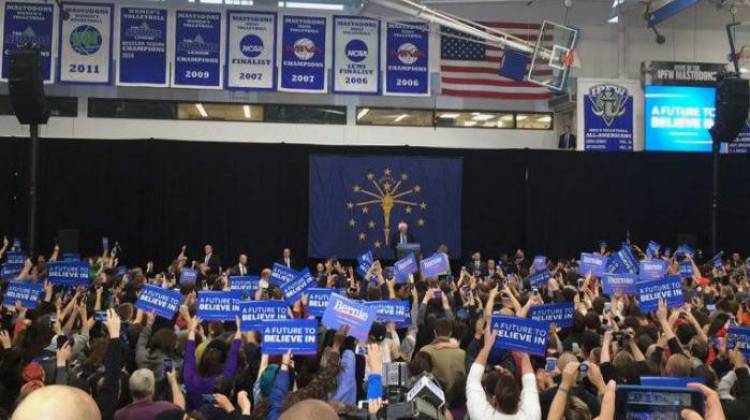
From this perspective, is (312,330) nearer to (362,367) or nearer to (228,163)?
(362,367)

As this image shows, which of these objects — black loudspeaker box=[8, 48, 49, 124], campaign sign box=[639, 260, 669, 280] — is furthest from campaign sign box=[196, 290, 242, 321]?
black loudspeaker box=[8, 48, 49, 124]

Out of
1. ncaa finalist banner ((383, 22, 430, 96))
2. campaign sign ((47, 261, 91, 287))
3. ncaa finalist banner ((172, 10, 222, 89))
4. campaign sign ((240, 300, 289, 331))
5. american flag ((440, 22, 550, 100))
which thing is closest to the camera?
campaign sign ((240, 300, 289, 331))

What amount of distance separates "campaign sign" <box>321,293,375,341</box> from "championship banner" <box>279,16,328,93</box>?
13.8m

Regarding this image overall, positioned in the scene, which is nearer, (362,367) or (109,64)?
(362,367)

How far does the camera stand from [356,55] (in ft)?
66.6

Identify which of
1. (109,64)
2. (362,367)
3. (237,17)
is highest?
(237,17)

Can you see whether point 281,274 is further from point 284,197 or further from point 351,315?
point 284,197

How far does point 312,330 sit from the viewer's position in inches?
245

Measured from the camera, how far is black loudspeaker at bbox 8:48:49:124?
50.3 feet

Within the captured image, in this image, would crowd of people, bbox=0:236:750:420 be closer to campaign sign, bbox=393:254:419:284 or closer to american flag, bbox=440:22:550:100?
campaign sign, bbox=393:254:419:284

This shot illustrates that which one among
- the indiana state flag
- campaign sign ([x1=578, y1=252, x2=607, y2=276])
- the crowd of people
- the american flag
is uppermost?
the american flag

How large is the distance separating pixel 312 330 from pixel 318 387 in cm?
145

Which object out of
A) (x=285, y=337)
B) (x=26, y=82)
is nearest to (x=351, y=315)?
(x=285, y=337)

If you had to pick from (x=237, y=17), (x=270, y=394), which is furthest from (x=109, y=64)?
(x=270, y=394)
